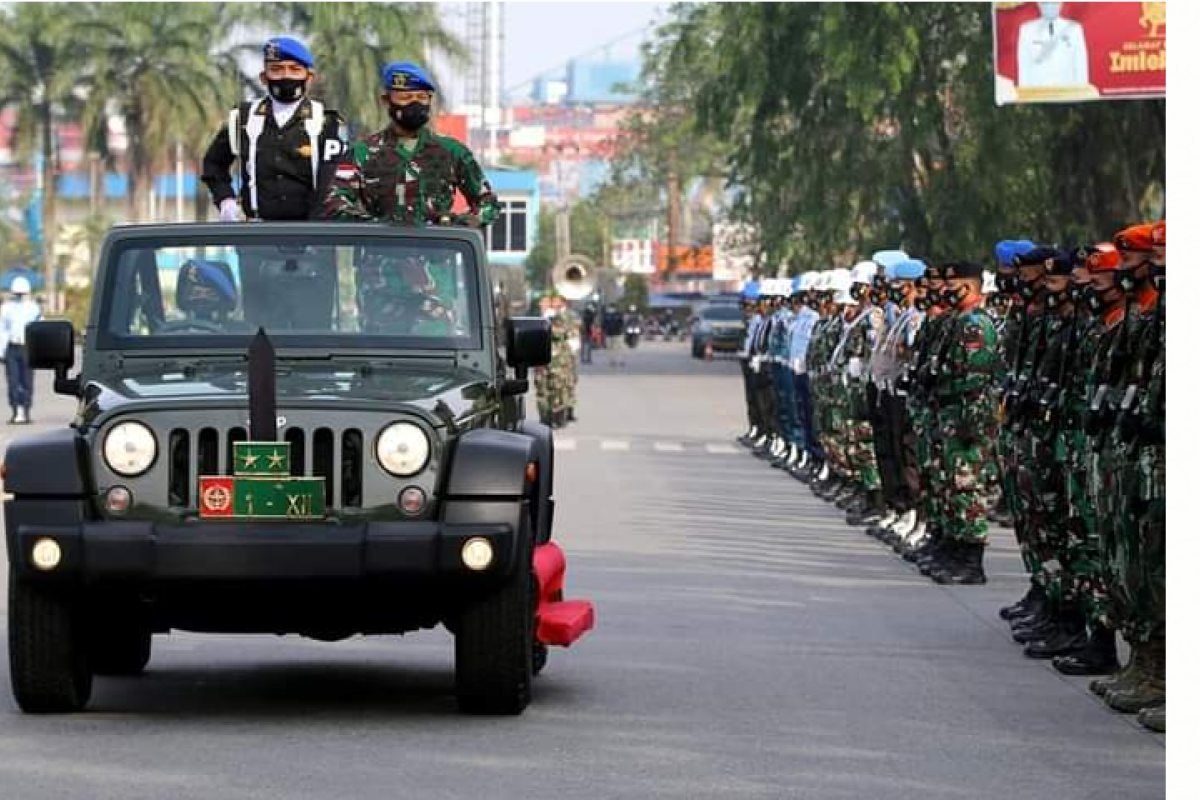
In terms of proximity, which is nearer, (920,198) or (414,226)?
(414,226)

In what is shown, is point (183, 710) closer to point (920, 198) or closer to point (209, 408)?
point (209, 408)

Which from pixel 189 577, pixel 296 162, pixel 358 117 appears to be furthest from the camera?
pixel 358 117

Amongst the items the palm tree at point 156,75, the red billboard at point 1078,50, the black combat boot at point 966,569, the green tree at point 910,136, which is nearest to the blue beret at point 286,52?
the black combat boot at point 966,569

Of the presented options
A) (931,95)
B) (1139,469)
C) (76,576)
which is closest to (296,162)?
(76,576)

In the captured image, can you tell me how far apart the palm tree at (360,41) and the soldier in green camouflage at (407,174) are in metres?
71.9

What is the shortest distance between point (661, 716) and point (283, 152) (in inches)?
126

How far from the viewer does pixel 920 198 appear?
168ft

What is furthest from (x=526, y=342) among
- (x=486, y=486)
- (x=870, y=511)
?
(x=870, y=511)

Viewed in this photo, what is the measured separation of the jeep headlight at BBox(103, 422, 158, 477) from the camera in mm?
10281

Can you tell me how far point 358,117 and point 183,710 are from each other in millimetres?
75690

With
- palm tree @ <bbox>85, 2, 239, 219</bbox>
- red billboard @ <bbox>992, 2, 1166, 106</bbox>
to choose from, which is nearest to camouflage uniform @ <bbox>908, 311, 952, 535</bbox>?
red billboard @ <bbox>992, 2, 1166, 106</bbox>

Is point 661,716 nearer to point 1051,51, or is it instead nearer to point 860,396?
point 860,396

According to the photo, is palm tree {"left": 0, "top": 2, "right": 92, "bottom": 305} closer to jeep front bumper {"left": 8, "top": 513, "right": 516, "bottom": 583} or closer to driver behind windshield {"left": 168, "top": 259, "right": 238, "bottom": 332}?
driver behind windshield {"left": 168, "top": 259, "right": 238, "bottom": 332}

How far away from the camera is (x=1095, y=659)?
1270 centimetres
